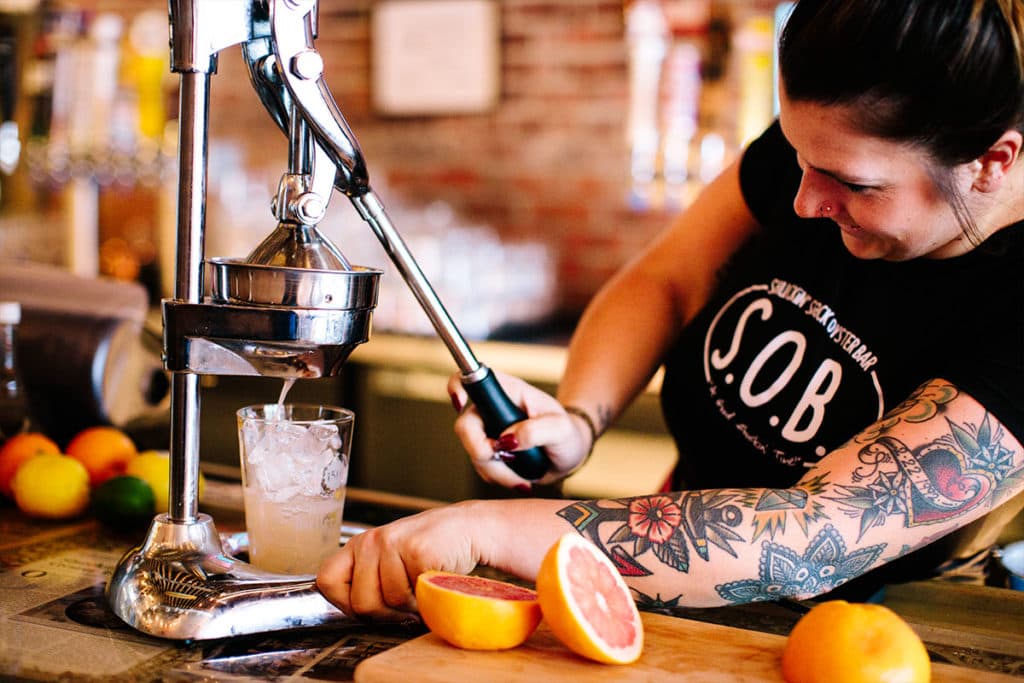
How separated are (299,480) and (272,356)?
17 cm

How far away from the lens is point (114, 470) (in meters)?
1.30

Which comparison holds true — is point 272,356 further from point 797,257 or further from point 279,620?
point 797,257

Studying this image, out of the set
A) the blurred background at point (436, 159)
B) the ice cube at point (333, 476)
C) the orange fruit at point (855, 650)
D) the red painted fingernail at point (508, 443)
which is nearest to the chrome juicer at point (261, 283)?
the ice cube at point (333, 476)

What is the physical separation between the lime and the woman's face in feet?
2.51

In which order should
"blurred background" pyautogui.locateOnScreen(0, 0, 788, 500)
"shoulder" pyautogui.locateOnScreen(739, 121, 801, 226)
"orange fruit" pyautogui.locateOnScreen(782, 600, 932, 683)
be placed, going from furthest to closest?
"blurred background" pyautogui.locateOnScreen(0, 0, 788, 500) → "shoulder" pyautogui.locateOnScreen(739, 121, 801, 226) → "orange fruit" pyautogui.locateOnScreen(782, 600, 932, 683)

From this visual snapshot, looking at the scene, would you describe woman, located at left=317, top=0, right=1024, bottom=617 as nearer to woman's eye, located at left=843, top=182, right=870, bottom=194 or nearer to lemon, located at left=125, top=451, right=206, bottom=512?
woman's eye, located at left=843, top=182, right=870, bottom=194

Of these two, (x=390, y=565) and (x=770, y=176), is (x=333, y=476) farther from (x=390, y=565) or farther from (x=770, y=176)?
(x=770, y=176)

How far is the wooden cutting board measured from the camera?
792 millimetres

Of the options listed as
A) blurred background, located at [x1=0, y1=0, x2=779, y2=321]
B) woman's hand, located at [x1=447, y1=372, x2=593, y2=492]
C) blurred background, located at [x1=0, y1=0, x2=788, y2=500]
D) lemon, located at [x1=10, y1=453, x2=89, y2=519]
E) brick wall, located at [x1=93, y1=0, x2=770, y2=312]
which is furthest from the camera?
brick wall, located at [x1=93, y1=0, x2=770, y2=312]

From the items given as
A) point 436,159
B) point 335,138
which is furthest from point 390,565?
point 436,159

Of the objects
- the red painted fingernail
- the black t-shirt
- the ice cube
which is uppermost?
the black t-shirt

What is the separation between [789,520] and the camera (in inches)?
38.4

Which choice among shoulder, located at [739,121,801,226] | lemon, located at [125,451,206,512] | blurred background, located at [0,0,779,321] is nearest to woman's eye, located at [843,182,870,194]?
shoulder, located at [739,121,801,226]

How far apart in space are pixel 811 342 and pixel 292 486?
0.61 m
